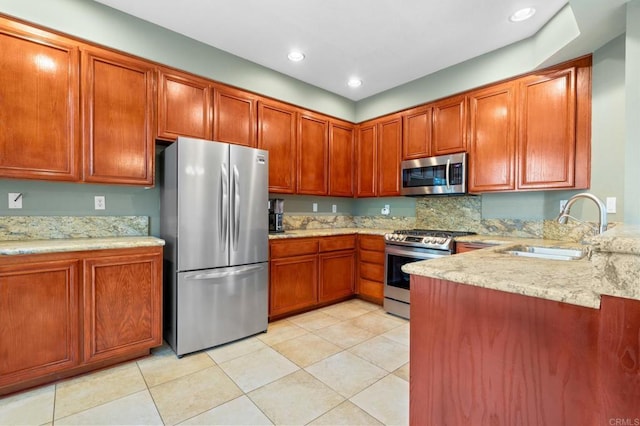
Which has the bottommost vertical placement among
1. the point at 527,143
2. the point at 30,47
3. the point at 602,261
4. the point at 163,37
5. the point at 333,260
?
the point at 333,260

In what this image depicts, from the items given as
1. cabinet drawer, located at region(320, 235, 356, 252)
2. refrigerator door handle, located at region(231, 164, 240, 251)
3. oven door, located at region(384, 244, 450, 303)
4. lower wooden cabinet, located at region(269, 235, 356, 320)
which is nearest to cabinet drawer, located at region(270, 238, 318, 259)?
lower wooden cabinet, located at region(269, 235, 356, 320)

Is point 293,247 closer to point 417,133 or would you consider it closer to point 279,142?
point 279,142

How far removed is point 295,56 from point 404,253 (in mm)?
2331

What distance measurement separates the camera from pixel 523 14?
2330mm

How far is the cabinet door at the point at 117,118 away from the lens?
2277 mm

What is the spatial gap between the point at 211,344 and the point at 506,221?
3.09 meters

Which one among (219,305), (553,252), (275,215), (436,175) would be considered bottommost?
(219,305)

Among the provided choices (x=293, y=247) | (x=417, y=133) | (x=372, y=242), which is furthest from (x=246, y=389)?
(x=417, y=133)

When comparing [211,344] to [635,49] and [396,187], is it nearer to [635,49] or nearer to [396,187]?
[396,187]

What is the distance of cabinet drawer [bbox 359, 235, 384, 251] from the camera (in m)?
3.60

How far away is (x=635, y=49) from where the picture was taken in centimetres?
175

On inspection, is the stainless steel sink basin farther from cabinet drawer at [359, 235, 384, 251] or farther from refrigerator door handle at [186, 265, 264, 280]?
refrigerator door handle at [186, 265, 264, 280]

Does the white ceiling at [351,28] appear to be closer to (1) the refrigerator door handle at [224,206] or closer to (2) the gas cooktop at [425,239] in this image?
(1) the refrigerator door handle at [224,206]

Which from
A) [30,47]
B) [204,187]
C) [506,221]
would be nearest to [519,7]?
[506,221]
